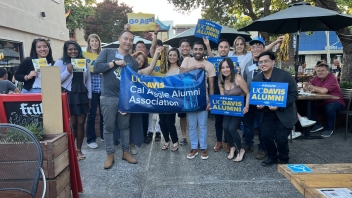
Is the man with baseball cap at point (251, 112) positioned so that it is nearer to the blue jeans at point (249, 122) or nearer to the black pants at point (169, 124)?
the blue jeans at point (249, 122)

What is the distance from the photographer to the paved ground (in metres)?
3.51

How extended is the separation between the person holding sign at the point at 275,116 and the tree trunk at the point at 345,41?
531cm

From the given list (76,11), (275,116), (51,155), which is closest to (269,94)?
(275,116)

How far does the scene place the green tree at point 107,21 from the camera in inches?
1344

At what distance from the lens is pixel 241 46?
5199mm

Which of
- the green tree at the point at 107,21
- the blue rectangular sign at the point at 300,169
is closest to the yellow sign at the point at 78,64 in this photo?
the blue rectangular sign at the point at 300,169

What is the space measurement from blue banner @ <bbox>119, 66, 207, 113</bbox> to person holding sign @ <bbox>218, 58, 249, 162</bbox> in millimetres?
348

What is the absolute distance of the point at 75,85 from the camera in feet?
15.1

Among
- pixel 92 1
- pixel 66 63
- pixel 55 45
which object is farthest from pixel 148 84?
pixel 92 1

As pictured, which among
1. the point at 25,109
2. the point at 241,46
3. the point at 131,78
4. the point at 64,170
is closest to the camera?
the point at 64,170

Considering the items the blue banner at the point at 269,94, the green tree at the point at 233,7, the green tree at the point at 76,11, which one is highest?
the green tree at the point at 76,11

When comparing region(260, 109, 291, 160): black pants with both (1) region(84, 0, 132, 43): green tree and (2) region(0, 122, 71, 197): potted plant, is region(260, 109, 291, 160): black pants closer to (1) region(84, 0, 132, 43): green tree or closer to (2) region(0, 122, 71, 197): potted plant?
(2) region(0, 122, 71, 197): potted plant

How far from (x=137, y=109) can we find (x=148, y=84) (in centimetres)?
44

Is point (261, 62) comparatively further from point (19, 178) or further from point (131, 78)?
point (19, 178)
